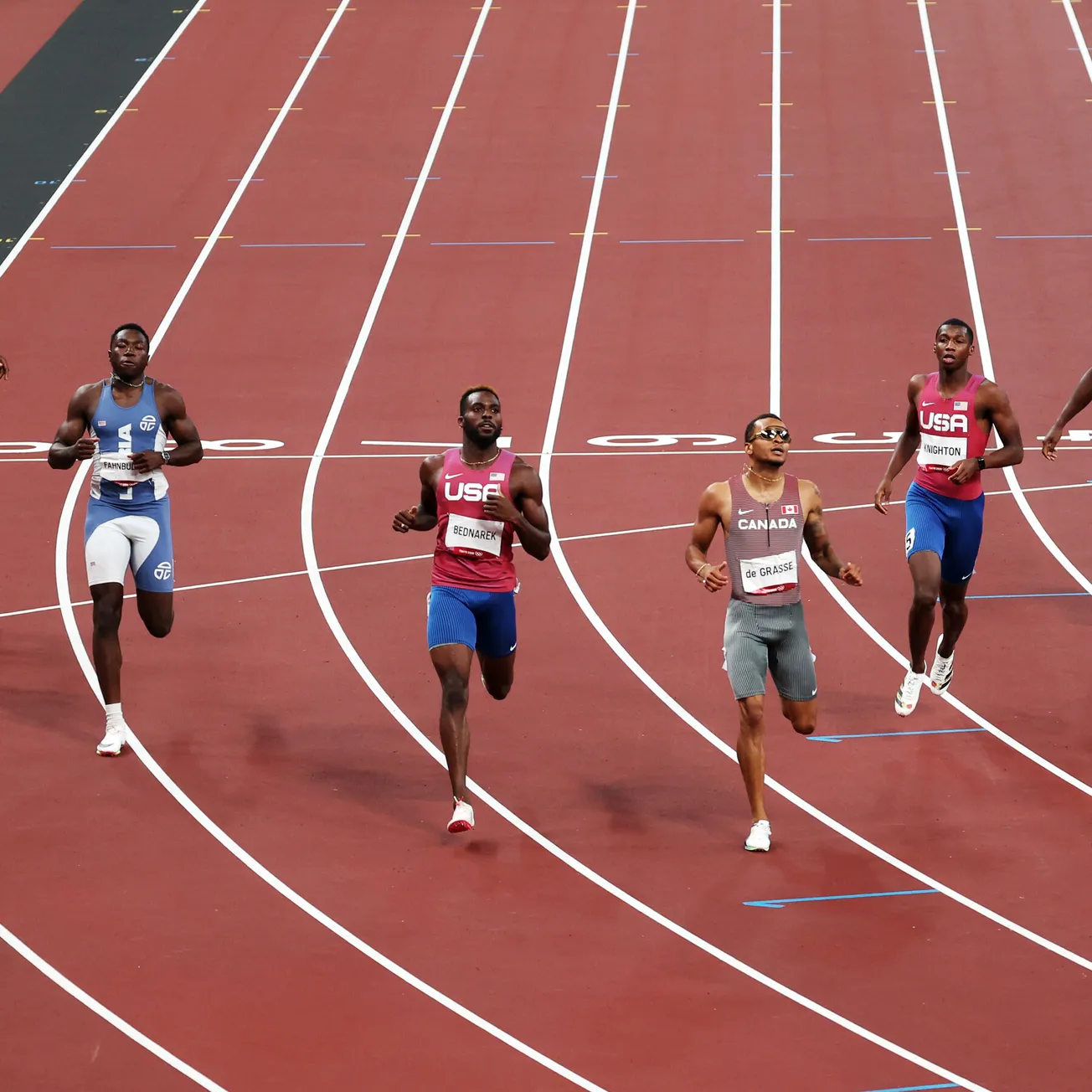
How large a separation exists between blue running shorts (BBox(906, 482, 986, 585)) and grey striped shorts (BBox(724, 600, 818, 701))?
5.34ft

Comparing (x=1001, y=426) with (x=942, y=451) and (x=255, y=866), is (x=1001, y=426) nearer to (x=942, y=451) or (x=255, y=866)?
(x=942, y=451)

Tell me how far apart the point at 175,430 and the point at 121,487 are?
1.44 ft

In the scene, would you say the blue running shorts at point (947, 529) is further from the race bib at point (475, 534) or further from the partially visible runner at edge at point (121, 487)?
the partially visible runner at edge at point (121, 487)

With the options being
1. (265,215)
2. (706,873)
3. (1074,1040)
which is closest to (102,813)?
(706,873)

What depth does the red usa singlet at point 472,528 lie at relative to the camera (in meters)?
9.09

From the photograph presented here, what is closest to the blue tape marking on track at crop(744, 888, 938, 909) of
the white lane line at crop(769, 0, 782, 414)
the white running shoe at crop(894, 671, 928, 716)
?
the white running shoe at crop(894, 671, 928, 716)

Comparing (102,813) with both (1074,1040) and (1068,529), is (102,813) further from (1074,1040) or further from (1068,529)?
(1068,529)

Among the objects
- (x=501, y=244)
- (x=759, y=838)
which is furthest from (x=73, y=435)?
(x=501, y=244)

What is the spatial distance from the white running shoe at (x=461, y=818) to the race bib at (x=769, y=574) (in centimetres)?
169

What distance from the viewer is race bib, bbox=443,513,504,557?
9109mm

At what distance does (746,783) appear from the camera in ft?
29.1

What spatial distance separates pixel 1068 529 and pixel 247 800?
686cm

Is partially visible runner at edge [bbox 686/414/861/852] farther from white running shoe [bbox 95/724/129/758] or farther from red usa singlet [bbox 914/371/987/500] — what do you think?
white running shoe [bbox 95/724/129/758]

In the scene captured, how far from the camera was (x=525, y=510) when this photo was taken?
9.07m
